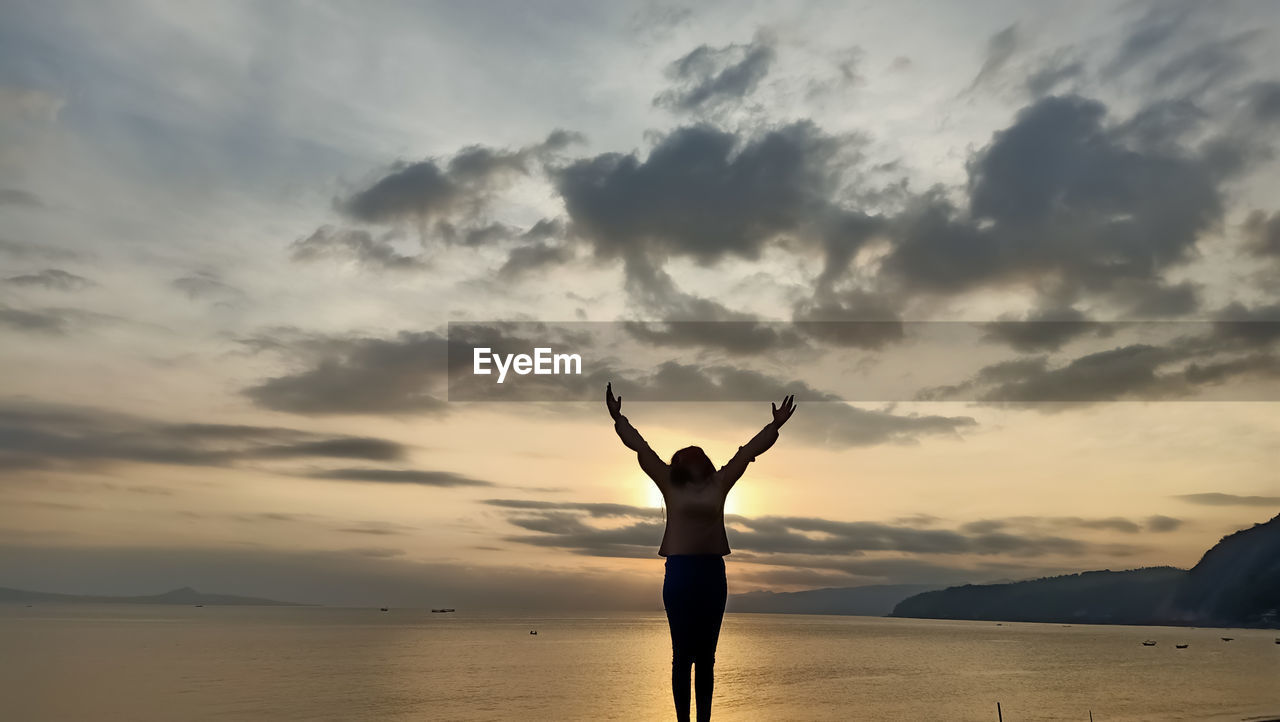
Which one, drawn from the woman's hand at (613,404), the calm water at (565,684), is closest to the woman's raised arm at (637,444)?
the woman's hand at (613,404)

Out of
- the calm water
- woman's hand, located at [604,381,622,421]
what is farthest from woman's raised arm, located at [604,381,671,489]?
the calm water

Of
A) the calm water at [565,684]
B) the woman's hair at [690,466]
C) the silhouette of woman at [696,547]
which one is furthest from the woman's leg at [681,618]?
the calm water at [565,684]

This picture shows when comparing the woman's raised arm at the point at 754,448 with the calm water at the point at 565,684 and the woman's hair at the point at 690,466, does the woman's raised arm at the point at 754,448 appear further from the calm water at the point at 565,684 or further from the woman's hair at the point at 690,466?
the calm water at the point at 565,684

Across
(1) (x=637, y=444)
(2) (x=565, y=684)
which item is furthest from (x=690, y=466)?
(2) (x=565, y=684)

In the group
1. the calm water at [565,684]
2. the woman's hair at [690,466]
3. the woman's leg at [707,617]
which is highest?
the woman's hair at [690,466]

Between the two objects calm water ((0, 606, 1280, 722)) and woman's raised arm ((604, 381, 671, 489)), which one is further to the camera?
calm water ((0, 606, 1280, 722))

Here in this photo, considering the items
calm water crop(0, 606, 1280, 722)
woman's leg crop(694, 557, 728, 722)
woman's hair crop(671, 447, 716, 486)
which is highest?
woman's hair crop(671, 447, 716, 486)

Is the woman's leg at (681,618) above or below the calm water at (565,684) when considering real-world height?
above

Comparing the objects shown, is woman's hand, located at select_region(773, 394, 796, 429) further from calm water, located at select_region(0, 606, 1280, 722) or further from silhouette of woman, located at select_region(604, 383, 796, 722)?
calm water, located at select_region(0, 606, 1280, 722)

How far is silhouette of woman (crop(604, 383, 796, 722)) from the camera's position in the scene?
753cm

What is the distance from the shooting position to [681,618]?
7500 mm

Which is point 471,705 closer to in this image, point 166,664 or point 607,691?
point 607,691

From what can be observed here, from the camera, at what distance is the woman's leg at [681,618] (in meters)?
7.52

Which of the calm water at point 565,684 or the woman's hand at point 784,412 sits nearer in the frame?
the woman's hand at point 784,412
